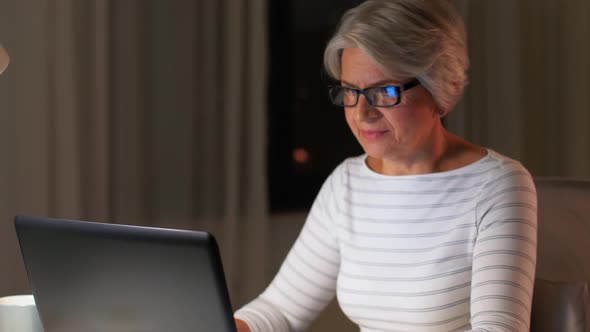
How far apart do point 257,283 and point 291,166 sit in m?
0.54

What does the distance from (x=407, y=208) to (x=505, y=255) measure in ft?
0.95

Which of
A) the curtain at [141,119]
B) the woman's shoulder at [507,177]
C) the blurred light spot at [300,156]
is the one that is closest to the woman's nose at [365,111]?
the woman's shoulder at [507,177]

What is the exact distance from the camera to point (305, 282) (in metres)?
1.75

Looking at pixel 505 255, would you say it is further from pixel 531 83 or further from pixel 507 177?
pixel 531 83

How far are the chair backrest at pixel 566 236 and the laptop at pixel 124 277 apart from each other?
90 cm

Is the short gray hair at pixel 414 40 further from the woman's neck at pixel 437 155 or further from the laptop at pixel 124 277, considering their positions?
the laptop at pixel 124 277

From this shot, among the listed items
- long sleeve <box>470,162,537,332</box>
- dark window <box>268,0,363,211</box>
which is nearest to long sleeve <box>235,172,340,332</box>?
long sleeve <box>470,162,537,332</box>

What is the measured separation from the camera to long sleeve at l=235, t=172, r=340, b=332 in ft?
5.65

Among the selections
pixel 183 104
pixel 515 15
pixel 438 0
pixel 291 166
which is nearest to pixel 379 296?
pixel 438 0

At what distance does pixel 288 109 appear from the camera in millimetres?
3529

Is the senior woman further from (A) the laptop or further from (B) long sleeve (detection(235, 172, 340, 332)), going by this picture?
(A) the laptop

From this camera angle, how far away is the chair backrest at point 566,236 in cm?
173

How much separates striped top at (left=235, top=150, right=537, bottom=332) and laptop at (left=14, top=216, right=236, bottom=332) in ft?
1.74

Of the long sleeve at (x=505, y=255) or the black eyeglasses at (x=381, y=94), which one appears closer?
the long sleeve at (x=505, y=255)
